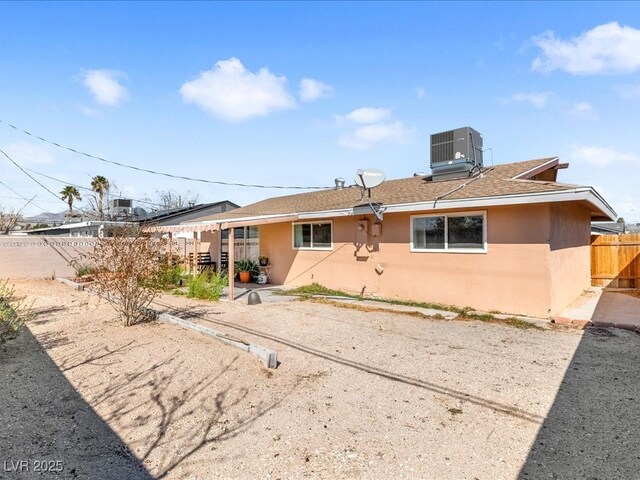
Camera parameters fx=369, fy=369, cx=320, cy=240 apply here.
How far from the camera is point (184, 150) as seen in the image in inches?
839

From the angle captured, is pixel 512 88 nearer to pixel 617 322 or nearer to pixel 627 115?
pixel 627 115

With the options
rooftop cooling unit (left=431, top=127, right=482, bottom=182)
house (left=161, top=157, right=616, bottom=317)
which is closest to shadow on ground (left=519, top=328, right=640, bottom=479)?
house (left=161, top=157, right=616, bottom=317)

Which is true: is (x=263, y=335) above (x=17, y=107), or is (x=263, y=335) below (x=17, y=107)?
below

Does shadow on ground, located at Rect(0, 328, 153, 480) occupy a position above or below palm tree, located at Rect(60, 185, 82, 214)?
below

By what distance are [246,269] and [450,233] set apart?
9.34m

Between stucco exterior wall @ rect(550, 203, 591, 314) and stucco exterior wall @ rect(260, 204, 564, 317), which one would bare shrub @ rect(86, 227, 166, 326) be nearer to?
stucco exterior wall @ rect(260, 204, 564, 317)

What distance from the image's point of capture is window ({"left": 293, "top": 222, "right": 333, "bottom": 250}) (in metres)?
13.5

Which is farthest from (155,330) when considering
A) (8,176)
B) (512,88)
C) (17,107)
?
(8,176)

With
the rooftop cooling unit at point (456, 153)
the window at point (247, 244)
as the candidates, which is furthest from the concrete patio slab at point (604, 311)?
the window at point (247, 244)

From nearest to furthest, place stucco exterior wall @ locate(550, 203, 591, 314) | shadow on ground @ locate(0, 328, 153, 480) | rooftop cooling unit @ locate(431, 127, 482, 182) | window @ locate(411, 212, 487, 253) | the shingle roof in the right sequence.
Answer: shadow on ground @ locate(0, 328, 153, 480) < the shingle roof < stucco exterior wall @ locate(550, 203, 591, 314) < window @ locate(411, 212, 487, 253) < rooftop cooling unit @ locate(431, 127, 482, 182)

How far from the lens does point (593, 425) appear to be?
3.80 metres

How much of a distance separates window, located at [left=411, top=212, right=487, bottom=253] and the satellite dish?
1.76 metres

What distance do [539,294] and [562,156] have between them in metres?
7.15

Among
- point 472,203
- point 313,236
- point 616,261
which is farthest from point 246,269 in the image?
point 616,261
